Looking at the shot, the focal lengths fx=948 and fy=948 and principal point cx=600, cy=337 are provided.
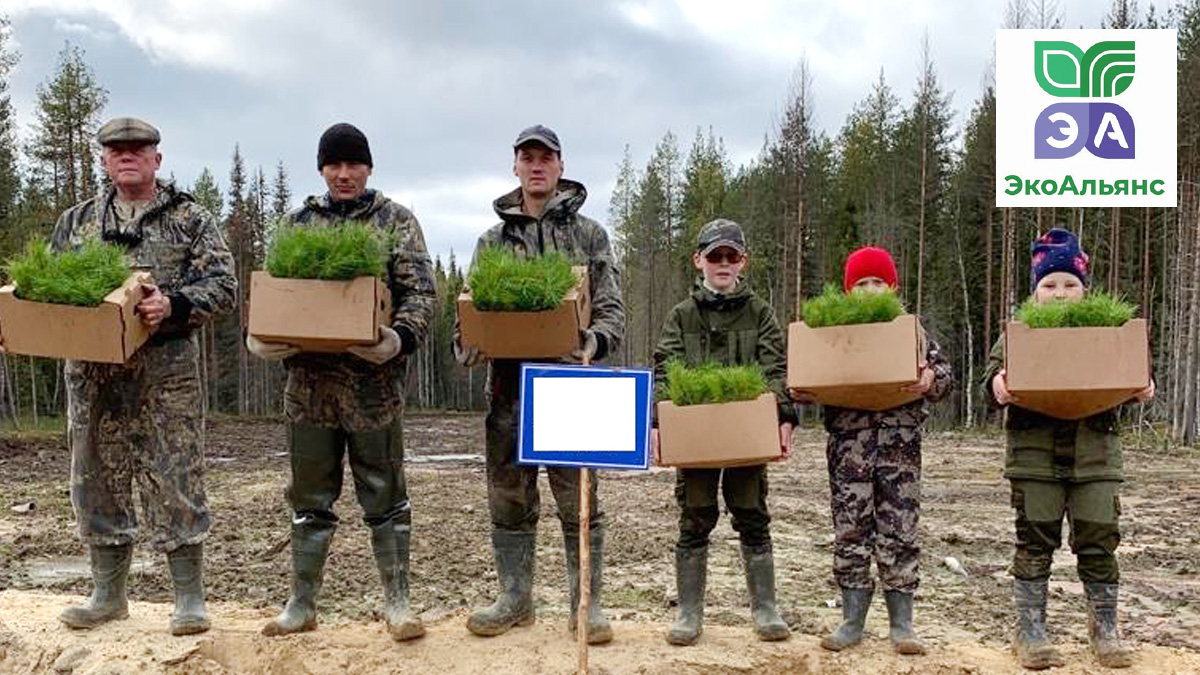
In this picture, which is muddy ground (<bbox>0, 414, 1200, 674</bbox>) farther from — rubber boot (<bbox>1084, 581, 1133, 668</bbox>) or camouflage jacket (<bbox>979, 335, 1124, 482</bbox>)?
camouflage jacket (<bbox>979, 335, 1124, 482</bbox>)

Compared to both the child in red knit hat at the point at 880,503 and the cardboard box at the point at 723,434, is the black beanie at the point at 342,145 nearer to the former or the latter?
the cardboard box at the point at 723,434

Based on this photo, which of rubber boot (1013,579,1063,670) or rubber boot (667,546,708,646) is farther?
rubber boot (667,546,708,646)

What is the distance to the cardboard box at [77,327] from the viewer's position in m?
4.51

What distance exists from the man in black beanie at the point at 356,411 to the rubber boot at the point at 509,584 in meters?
0.36

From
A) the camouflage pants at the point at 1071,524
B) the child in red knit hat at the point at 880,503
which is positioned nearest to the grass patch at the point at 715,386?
the child in red knit hat at the point at 880,503

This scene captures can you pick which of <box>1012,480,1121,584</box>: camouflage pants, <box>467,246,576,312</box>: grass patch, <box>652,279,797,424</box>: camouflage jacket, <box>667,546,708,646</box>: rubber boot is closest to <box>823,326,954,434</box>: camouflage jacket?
<box>652,279,797,424</box>: camouflage jacket

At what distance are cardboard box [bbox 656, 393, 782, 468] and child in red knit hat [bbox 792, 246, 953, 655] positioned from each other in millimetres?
356

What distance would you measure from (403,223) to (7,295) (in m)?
1.93

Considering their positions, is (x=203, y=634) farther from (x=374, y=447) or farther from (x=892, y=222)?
(x=892, y=222)

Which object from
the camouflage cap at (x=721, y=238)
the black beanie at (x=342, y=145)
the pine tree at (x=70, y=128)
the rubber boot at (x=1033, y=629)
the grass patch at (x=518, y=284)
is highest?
the pine tree at (x=70, y=128)

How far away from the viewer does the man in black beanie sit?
489 cm

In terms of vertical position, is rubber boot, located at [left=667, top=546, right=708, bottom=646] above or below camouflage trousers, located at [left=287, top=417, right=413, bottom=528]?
below

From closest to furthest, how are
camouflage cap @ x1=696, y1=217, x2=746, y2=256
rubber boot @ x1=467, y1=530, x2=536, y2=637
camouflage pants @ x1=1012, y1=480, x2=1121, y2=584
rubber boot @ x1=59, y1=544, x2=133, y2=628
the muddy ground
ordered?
camouflage pants @ x1=1012, y1=480, x2=1121, y2=584 < the muddy ground < camouflage cap @ x1=696, y1=217, x2=746, y2=256 < rubber boot @ x1=467, y1=530, x2=536, y2=637 < rubber boot @ x1=59, y1=544, x2=133, y2=628

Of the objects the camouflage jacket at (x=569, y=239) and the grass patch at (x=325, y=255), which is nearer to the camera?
the grass patch at (x=325, y=255)
